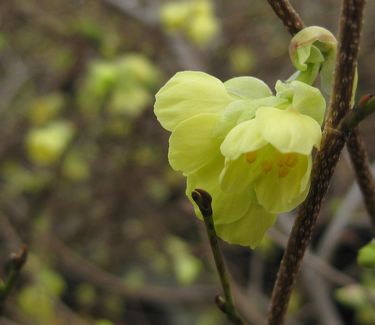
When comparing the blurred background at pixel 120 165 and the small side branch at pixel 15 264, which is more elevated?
the small side branch at pixel 15 264

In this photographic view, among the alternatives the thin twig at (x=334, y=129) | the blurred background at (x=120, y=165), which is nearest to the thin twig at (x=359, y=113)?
the thin twig at (x=334, y=129)

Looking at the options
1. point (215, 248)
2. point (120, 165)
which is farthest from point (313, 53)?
point (120, 165)

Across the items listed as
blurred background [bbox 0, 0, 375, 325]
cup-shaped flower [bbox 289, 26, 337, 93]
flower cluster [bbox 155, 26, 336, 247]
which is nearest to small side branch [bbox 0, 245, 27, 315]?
flower cluster [bbox 155, 26, 336, 247]

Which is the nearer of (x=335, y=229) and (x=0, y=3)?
(x=335, y=229)

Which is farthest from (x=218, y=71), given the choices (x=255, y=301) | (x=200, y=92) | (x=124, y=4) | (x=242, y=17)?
(x=200, y=92)

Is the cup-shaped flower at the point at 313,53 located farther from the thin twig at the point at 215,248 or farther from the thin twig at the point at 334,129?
the thin twig at the point at 215,248

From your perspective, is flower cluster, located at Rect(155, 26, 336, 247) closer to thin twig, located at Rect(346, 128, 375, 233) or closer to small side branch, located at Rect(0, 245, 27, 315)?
thin twig, located at Rect(346, 128, 375, 233)

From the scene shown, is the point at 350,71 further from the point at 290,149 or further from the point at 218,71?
the point at 218,71
